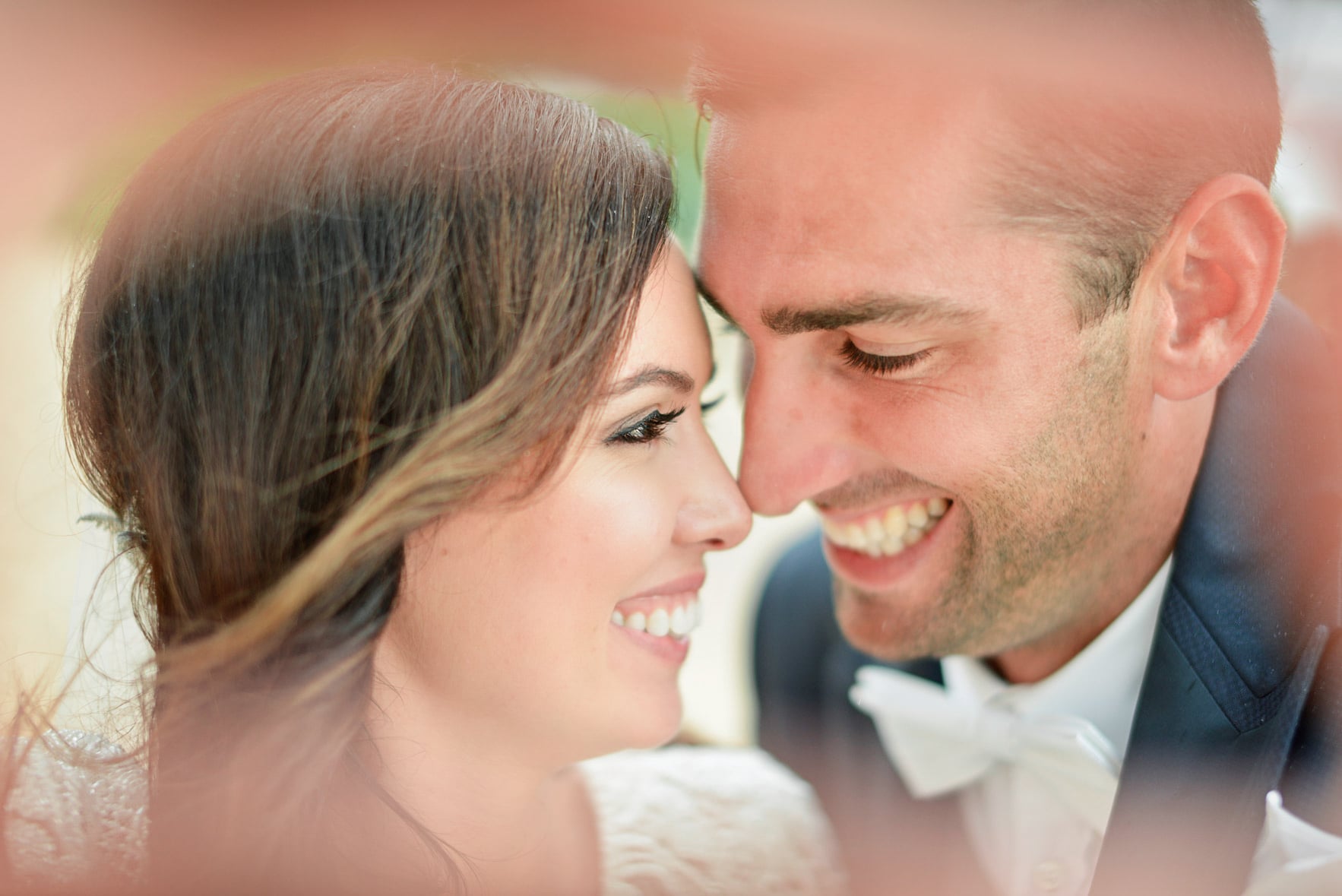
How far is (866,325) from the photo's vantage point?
2.94 ft

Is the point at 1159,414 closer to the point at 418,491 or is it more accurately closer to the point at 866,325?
the point at 866,325

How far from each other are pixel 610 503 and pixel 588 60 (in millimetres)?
352

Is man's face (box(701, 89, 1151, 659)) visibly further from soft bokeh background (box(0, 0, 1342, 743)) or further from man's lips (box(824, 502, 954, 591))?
soft bokeh background (box(0, 0, 1342, 743))

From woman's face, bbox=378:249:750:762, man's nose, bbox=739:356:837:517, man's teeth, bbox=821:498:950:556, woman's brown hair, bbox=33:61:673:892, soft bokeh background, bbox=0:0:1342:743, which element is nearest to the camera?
soft bokeh background, bbox=0:0:1342:743

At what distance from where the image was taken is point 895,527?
1100 millimetres

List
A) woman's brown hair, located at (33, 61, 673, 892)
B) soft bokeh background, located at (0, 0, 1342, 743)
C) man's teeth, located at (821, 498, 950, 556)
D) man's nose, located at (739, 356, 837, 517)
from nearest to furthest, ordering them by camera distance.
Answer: soft bokeh background, located at (0, 0, 1342, 743)
woman's brown hair, located at (33, 61, 673, 892)
man's nose, located at (739, 356, 837, 517)
man's teeth, located at (821, 498, 950, 556)

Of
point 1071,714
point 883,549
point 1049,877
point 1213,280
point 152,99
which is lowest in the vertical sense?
point 1049,877

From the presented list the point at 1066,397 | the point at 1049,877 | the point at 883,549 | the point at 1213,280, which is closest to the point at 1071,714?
the point at 1049,877

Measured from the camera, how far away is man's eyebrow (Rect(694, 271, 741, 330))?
36.6 inches

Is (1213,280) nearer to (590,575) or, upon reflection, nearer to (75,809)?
(590,575)

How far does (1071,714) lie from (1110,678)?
61 millimetres

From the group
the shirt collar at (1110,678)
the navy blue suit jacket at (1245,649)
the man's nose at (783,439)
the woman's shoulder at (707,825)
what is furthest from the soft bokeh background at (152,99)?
the woman's shoulder at (707,825)

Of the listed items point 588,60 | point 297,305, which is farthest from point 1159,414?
point 297,305

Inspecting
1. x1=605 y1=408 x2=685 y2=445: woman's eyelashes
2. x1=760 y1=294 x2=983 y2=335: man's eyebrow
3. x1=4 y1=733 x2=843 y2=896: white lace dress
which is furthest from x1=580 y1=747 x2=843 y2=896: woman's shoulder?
x1=760 y1=294 x2=983 y2=335: man's eyebrow
